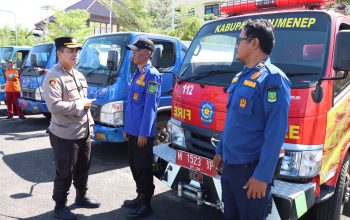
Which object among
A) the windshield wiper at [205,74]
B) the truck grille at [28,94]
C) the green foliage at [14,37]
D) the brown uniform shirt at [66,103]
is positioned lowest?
the truck grille at [28,94]

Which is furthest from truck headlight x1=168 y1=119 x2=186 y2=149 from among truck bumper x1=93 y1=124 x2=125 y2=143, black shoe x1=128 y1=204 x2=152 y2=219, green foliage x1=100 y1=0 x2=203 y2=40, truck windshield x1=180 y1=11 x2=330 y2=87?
green foliage x1=100 y1=0 x2=203 y2=40

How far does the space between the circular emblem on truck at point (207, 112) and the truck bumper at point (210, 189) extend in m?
0.46

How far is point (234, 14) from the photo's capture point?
3.84 metres

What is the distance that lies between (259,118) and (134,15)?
68.6 feet

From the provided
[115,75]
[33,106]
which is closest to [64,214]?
[115,75]

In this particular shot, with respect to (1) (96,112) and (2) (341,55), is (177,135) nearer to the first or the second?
(2) (341,55)

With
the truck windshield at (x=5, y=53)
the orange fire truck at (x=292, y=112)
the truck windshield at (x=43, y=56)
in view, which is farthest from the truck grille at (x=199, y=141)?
the truck windshield at (x=5, y=53)

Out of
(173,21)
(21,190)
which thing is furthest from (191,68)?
(173,21)

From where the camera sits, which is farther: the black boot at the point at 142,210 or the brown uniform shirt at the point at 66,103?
the black boot at the point at 142,210

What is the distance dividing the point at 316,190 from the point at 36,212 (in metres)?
2.81

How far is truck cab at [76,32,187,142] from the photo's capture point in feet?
16.2

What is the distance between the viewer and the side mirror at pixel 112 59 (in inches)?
195

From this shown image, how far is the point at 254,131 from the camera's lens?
7.10 ft

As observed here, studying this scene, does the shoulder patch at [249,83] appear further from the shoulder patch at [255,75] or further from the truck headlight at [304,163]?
the truck headlight at [304,163]
